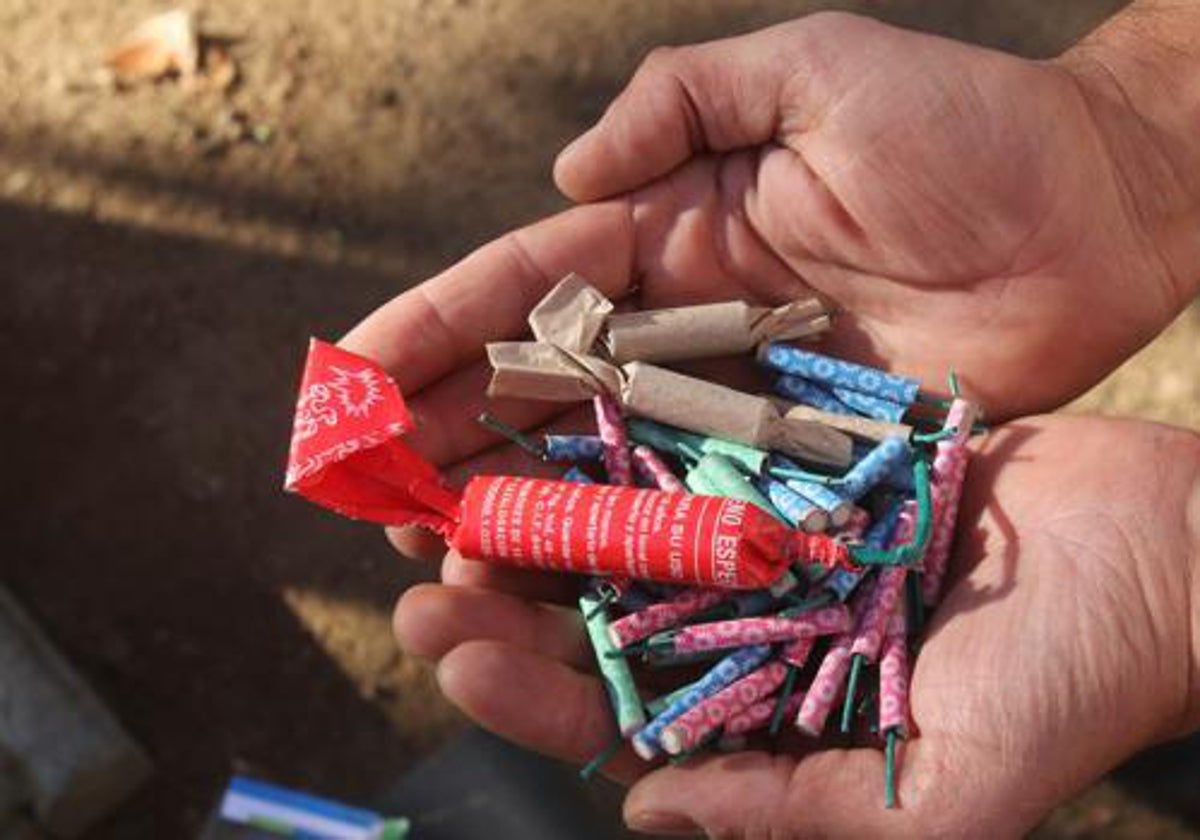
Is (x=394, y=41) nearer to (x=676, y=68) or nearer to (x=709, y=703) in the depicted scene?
(x=676, y=68)

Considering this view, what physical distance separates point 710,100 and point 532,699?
6.32ft

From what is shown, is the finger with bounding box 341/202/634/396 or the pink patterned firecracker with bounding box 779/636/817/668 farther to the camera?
the finger with bounding box 341/202/634/396

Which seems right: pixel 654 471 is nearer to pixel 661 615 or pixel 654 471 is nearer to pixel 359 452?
pixel 661 615

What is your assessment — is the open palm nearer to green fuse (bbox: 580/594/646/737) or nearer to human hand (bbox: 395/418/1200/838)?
human hand (bbox: 395/418/1200/838)

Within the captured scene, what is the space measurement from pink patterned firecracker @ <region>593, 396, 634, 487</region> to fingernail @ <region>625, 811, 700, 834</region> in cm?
95

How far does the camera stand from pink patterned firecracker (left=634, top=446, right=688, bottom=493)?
13.6ft

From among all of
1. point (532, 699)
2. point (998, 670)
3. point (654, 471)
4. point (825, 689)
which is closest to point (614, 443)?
point (654, 471)

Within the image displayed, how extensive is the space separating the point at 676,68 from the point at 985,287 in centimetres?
116

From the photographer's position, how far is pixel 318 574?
6.01 meters

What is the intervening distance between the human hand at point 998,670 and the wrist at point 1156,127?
894 millimetres

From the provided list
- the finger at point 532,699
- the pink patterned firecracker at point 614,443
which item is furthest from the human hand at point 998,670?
the pink patterned firecracker at point 614,443

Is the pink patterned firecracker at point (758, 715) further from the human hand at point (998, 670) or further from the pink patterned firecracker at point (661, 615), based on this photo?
Answer: the pink patterned firecracker at point (661, 615)

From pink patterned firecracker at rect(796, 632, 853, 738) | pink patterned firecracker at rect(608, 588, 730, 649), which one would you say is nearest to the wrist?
pink patterned firecracker at rect(796, 632, 853, 738)

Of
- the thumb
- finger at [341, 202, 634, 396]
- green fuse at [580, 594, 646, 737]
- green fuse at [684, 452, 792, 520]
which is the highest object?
the thumb
